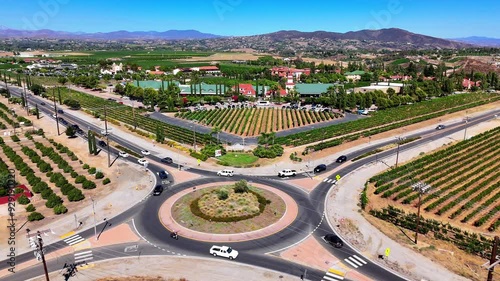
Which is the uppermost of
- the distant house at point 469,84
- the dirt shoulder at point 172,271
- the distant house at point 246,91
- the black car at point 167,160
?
the distant house at point 469,84

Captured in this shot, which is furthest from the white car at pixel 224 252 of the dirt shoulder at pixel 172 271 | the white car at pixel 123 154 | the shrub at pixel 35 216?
the white car at pixel 123 154

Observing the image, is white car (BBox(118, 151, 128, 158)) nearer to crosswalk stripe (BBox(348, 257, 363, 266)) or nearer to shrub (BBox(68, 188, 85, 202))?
shrub (BBox(68, 188, 85, 202))

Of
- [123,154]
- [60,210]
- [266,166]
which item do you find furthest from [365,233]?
[123,154]

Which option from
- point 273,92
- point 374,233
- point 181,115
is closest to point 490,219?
point 374,233

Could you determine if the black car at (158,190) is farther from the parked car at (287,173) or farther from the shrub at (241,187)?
the parked car at (287,173)

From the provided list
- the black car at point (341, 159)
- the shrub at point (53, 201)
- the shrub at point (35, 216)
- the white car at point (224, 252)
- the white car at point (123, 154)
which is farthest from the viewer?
the white car at point (123, 154)
